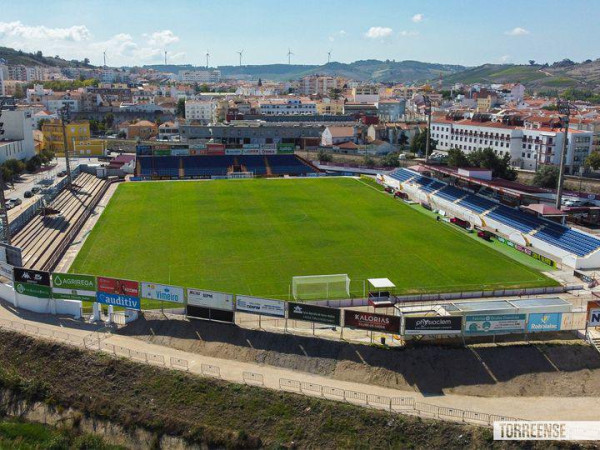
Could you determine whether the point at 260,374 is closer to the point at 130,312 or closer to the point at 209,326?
the point at 209,326

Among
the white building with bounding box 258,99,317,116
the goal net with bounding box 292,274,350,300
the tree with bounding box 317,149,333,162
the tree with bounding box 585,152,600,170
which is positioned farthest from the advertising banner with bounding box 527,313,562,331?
the white building with bounding box 258,99,317,116

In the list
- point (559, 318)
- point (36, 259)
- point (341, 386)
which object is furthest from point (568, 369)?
point (36, 259)

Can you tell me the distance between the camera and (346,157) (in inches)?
3253

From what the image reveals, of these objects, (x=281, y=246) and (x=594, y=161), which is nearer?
(x=281, y=246)

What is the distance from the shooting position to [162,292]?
85.7 feet

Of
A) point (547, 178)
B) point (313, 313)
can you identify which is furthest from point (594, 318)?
point (547, 178)

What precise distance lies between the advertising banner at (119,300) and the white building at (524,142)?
54777 millimetres

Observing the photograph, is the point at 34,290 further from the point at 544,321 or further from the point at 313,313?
the point at 544,321

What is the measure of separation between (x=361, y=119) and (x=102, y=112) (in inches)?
2194

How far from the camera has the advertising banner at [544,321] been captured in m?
24.0

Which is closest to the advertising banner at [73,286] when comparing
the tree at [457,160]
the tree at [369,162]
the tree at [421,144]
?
the tree at [457,160]

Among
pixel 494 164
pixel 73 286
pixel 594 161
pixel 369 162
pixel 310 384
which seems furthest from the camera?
pixel 369 162

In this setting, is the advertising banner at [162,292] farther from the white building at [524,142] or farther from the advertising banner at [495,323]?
the white building at [524,142]

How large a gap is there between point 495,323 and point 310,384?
27.3 feet
